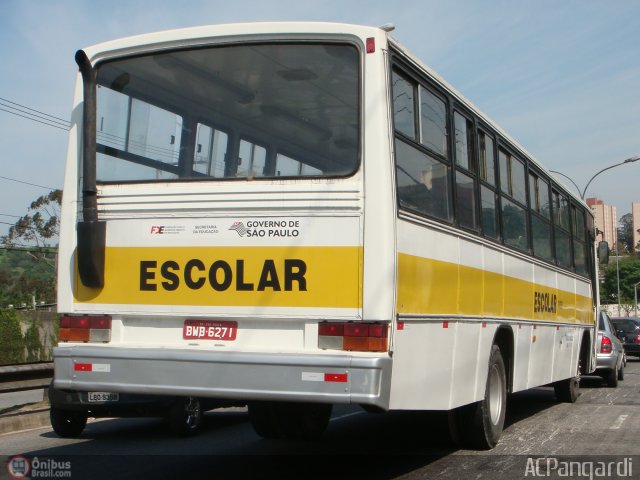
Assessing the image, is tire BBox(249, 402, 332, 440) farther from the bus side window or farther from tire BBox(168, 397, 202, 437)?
the bus side window

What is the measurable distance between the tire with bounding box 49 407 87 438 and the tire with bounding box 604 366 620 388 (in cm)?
1185

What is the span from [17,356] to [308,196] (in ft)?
137

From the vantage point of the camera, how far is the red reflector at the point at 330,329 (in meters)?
6.16

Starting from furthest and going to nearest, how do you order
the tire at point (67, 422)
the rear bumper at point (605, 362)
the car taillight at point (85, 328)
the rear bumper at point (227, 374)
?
1. the rear bumper at point (605, 362)
2. the tire at point (67, 422)
3. the car taillight at point (85, 328)
4. the rear bumper at point (227, 374)

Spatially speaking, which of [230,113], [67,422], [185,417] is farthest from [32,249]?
[230,113]

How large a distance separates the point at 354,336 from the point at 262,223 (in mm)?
1105

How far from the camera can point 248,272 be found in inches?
254

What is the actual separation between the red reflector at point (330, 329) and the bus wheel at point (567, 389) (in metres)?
9.26

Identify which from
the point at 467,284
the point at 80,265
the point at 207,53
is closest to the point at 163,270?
the point at 80,265

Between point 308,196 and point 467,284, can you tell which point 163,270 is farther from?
point 467,284

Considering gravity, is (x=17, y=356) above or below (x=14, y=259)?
below

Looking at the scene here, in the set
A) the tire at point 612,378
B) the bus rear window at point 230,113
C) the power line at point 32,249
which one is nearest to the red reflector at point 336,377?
the bus rear window at point 230,113

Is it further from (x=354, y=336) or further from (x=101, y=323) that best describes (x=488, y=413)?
(x=101, y=323)

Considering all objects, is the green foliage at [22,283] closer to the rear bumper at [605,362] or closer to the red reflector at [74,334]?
the rear bumper at [605,362]
